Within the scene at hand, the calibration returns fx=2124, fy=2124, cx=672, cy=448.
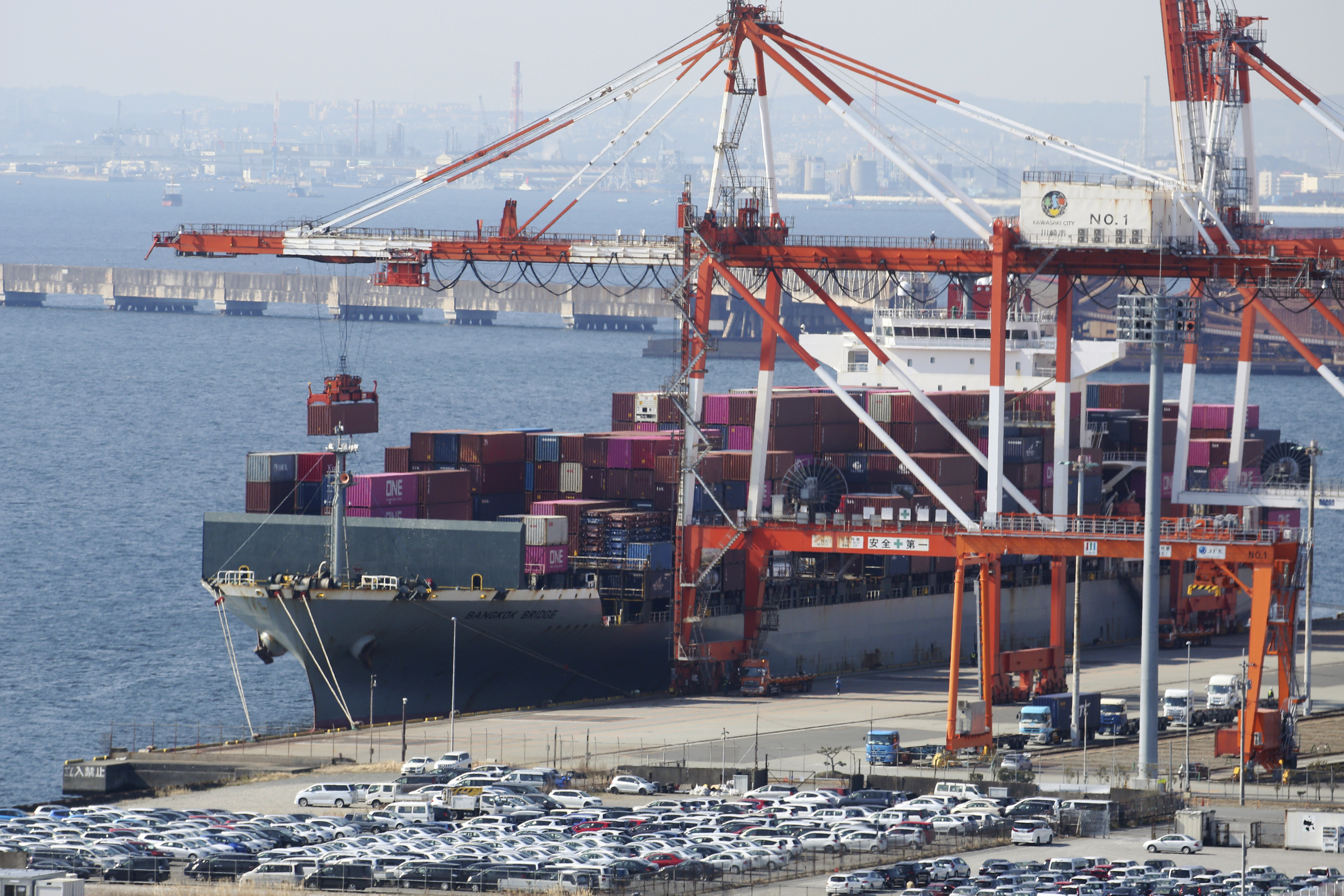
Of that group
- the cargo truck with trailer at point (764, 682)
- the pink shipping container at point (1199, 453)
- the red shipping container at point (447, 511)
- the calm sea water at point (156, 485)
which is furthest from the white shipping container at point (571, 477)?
the pink shipping container at point (1199, 453)

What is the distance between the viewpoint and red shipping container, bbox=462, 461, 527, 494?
6619 cm

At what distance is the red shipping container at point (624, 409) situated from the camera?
7319 cm

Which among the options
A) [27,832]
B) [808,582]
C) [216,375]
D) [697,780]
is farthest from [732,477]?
[216,375]

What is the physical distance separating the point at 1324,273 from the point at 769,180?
16.3 metres

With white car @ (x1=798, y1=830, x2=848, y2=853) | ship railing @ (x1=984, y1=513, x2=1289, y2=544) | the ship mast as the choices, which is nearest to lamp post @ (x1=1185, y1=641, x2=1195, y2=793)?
ship railing @ (x1=984, y1=513, x2=1289, y2=544)

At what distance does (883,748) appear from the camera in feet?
167

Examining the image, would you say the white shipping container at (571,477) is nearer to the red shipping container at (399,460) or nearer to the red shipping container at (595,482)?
the red shipping container at (595,482)

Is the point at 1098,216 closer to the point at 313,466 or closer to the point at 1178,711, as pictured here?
the point at 1178,711

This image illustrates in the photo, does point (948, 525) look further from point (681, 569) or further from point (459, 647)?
point (459, 647)

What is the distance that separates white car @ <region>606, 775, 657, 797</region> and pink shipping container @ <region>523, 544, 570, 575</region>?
1573 centimetres

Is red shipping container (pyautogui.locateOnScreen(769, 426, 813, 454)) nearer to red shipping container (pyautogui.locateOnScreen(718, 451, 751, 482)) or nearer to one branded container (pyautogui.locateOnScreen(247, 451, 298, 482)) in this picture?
red shipping container (pyautogui.locateOnScreen(718, 451, 751, 482))

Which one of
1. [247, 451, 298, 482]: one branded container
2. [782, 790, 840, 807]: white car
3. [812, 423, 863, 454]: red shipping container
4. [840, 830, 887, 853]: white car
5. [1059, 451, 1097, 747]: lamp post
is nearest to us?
[840, 830, 887, 853]: white car

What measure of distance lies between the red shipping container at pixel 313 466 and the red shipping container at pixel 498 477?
179 inches

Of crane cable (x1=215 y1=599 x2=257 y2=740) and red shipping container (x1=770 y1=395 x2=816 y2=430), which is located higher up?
red shipping container (x1=770 y1=395 x2=816 y2=430)
